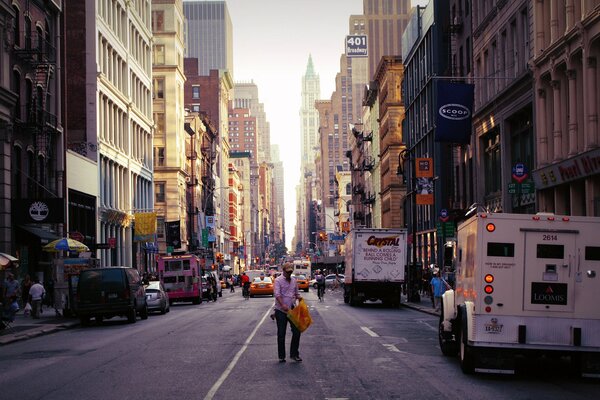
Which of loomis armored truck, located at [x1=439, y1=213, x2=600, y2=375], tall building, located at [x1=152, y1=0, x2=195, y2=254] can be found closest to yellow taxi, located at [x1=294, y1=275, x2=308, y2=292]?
tall building, located at [x1=152, y1=0, x2=195, y2=254]

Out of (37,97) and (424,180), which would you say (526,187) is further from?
(37,97)

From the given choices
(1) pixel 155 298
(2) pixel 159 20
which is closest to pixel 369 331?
(1) pixel 155 298

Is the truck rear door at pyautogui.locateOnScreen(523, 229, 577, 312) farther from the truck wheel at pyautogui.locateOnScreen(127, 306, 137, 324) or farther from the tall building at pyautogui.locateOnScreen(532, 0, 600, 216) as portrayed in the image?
the truck wheel at pyautogui.locateOnScreen(127, 306, 137, 324)

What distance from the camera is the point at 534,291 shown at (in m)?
14.4

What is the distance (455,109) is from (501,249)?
23486mm

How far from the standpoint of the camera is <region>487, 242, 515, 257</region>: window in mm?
14516

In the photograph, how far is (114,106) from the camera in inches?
2680

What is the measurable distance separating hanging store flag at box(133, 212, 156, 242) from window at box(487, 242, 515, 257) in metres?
54.7

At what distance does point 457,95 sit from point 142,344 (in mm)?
19719

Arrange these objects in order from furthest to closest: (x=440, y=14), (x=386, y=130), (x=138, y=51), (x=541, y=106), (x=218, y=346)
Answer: (x=386, y=130), (x=138, y=51), (x=440, y=14), (x=541, y=106), (x=218, y=346)

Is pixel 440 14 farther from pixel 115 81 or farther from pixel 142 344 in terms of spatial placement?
pixel 142 344

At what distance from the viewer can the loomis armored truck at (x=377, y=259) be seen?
42.2 metres

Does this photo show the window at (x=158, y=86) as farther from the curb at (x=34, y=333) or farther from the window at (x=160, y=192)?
the curb at (x=34, y=333)

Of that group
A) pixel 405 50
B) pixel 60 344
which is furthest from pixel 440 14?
pixel 60 344
